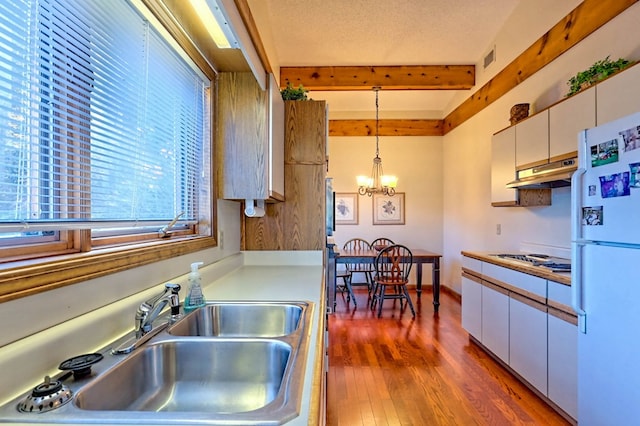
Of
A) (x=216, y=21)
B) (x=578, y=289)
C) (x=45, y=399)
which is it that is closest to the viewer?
(x=45, y=399)

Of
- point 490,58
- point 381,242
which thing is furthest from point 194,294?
point 381,242

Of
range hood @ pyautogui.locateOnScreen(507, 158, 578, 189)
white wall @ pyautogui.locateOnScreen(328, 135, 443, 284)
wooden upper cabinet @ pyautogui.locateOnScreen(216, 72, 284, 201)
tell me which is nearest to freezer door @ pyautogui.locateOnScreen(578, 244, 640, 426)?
range hood @ pyautogui.locateOnScreen(507, 158, 578, 189)

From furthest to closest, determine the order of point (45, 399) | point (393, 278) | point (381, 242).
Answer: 1. point (381, 242)
2. point (393, 278)
3. point (45, 399)

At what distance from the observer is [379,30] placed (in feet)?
11.7

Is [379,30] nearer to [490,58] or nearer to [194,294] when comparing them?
[490,58]

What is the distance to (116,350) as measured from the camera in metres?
0.88

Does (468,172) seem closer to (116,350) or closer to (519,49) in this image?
(519,49)

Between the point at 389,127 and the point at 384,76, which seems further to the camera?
the point at 389,127

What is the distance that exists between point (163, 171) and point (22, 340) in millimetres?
891

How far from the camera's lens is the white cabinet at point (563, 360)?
1885 mm

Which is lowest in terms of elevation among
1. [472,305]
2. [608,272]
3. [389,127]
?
[472,305]

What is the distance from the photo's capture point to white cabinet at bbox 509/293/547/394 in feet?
7.06

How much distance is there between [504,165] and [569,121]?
0.85m

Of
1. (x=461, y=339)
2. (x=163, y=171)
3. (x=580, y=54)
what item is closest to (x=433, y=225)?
(x=461, y=339)
